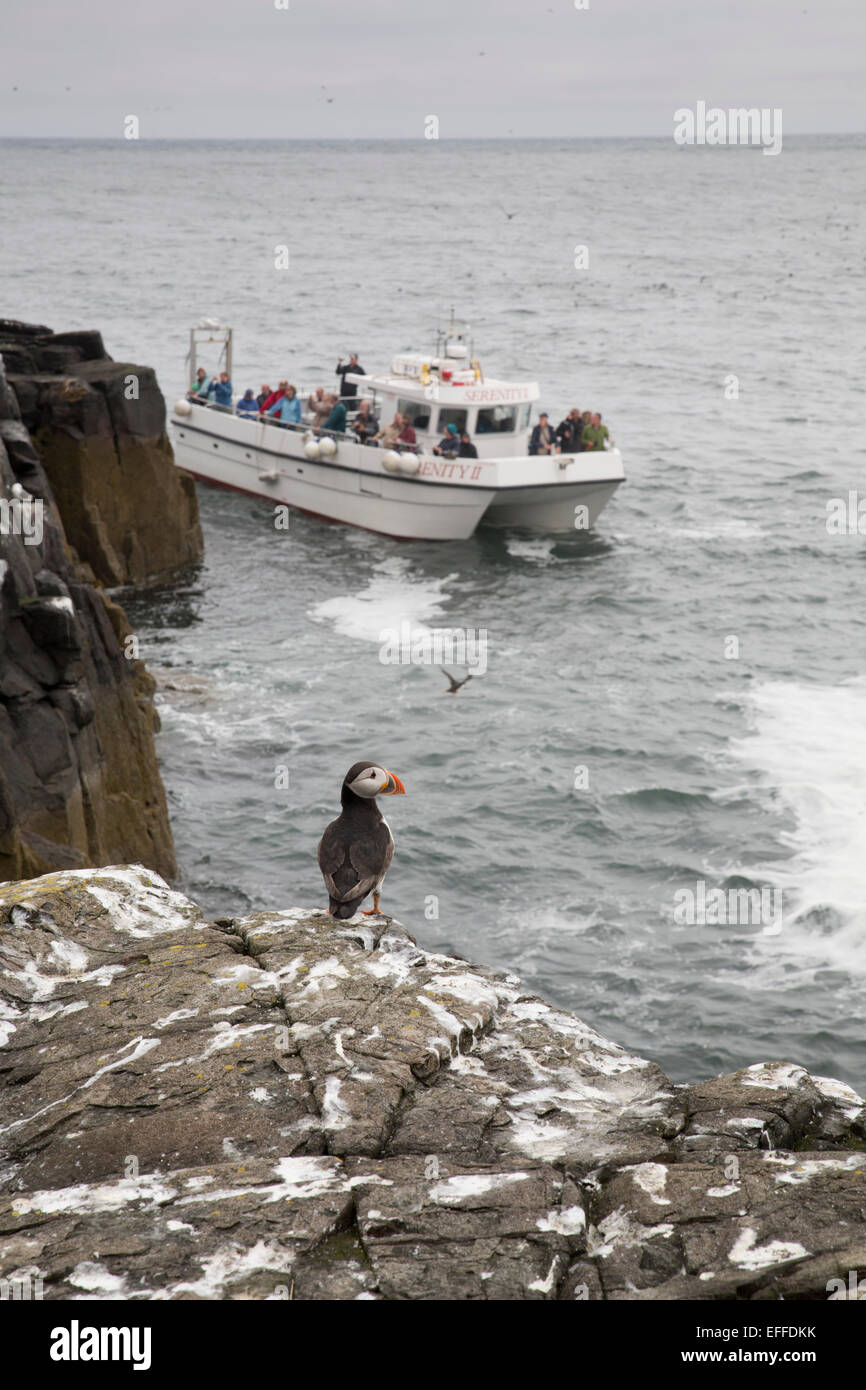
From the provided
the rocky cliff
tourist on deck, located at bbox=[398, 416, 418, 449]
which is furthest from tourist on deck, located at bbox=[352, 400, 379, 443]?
the rocky cliff

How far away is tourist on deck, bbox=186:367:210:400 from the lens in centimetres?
3769

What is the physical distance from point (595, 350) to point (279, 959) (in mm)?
59954

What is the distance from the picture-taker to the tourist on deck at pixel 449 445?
32844 millimetres

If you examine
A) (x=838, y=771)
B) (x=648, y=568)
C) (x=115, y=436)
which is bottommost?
(x=838, y=771)

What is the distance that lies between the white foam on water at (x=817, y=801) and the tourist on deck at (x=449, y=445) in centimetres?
1122

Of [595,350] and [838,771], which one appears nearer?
[838,771]

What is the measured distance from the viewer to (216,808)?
19812mm

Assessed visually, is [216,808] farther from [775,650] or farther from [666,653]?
[775,650]

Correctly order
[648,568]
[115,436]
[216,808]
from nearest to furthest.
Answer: [216,808] → [115,436] → [648,568]

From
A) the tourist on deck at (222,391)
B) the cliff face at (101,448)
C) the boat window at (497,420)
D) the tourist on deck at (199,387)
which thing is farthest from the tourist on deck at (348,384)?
the cliff face at (101,448)

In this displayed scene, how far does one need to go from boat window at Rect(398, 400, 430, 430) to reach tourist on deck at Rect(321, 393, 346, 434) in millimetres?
1573

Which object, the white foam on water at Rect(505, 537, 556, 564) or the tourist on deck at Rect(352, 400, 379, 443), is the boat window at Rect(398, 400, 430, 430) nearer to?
the tourist on deck at Rect(352, 400, 379, 443)
